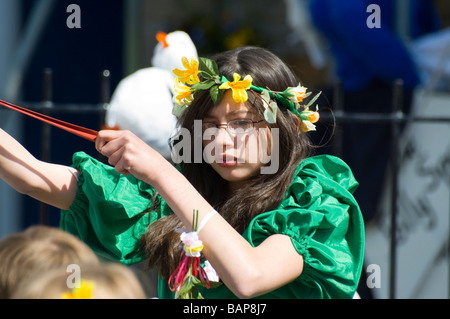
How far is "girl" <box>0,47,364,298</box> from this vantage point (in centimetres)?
Answer: 167

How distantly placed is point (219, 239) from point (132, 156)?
27 centimetres

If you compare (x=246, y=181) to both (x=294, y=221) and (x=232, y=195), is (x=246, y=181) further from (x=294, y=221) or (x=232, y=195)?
(x=294, y=221)

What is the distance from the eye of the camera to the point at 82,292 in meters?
1.28

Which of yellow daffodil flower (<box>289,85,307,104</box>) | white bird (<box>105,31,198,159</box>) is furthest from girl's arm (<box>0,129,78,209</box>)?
white bird (<box>105,31,198,159</box>)

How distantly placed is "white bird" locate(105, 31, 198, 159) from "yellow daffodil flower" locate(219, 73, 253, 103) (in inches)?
35.3

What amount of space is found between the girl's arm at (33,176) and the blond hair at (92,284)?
23.2 inches

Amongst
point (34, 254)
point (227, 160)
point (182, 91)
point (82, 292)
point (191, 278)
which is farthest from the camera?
point (182, 91)

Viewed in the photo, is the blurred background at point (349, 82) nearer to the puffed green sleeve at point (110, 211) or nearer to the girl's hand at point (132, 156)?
the puffed green sleeve at point (110, 211)

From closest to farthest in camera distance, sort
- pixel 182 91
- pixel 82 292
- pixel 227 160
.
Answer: pixel 82 292 < pixel 227 160 < pixel 182 91

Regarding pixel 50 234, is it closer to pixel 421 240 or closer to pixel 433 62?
pixel 421 240

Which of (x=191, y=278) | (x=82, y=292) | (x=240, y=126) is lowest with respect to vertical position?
(x=191, y=278)

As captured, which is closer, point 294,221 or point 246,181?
point 294,221

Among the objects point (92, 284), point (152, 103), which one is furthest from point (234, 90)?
point (152, 103)

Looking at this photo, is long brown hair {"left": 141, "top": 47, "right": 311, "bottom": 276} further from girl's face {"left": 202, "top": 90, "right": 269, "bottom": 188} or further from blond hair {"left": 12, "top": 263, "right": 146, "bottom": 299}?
blond hair {"left": 12, "top": 263, "right": 146, "bottom": 299}
